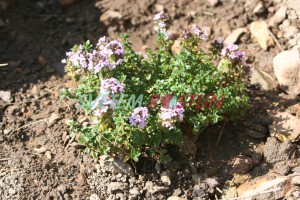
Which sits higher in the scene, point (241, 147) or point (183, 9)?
point (183, 9)

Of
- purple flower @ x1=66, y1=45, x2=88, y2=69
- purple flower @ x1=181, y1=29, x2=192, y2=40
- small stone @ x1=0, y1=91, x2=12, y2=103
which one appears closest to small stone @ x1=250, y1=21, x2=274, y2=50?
purple flower @ x1=181, y1=29, x2=192, y2=40

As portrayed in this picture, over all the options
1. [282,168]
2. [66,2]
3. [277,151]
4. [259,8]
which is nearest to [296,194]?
[282,168]

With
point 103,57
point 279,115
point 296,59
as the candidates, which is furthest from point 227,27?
point 103,57

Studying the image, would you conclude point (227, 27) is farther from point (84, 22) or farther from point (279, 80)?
point (84, 22)

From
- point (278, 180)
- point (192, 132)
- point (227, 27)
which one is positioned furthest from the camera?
point (227, 27)

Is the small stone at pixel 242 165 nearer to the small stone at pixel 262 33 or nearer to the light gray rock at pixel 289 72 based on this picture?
the light gray rock at pixel 289 72

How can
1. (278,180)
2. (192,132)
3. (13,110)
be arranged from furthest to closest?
(13,110)
(192,132)
(278,180)
